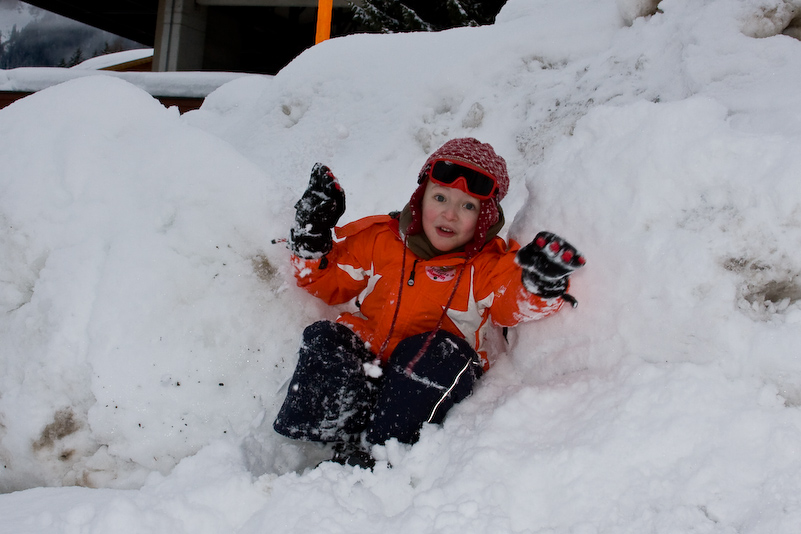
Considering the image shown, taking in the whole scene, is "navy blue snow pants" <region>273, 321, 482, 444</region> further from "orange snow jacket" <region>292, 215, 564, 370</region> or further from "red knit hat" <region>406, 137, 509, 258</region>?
"red knit hat" <region>406, 137, 509, 258</region>

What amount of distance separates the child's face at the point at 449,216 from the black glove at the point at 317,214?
1.05ft

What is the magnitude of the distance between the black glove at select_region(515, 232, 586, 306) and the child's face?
0.31 meters

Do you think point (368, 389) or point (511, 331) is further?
point (511, 331)

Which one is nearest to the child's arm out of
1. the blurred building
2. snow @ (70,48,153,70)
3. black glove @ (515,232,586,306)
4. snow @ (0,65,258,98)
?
black glove @ (515,232,586,306)

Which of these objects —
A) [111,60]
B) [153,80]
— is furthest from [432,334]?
[111,60]

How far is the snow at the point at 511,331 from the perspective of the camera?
4.25 ft

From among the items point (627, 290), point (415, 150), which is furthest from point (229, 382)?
point (415, 150)

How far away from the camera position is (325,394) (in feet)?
5.90

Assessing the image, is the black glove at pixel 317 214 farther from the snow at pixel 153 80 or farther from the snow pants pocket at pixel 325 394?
the snow at pixel 153 80

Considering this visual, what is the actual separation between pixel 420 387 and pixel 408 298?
357 mm

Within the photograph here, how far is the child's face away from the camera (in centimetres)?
189

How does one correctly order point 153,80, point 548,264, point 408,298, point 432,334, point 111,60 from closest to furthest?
1. point 548,264
2. point 432,334
3. point 408,298
4. point 153,80
5. point 111,60

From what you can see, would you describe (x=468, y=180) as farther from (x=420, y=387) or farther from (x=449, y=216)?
(x=420, y=387)

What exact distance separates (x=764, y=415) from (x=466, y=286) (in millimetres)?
928
